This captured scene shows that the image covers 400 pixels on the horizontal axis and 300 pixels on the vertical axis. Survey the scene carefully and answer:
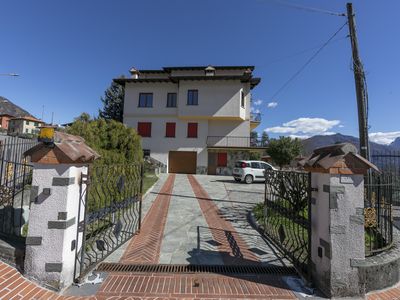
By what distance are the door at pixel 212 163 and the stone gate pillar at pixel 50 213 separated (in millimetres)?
19625

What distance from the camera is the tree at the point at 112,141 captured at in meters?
8.04

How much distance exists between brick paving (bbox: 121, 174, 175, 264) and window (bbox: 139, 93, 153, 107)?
17.4 metres

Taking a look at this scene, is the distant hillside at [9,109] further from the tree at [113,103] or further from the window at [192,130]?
the window at [192,130]

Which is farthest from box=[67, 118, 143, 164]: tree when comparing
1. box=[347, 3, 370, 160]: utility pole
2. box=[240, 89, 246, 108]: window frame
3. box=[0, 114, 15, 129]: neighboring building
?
box=[0, 114, 15, 129]: neighboring building

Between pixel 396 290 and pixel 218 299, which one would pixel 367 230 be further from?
pixel 218 299

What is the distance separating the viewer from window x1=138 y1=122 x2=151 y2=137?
23219 mm

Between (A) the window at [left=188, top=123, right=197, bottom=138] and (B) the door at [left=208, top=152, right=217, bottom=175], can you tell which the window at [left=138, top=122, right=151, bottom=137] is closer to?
(A) the window at [left=188, top=123, right=197, bottom=138]

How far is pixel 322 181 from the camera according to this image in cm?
323

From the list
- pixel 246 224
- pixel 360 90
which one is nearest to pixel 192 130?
pixel 246 224

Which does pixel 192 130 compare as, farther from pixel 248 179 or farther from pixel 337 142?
pixel 337 142

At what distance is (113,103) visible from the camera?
101 feet

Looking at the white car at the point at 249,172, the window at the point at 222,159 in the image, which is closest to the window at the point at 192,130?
the window at the point at 222,159

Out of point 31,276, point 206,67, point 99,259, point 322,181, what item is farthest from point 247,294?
point 206,67

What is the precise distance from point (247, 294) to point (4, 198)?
6002 mm
